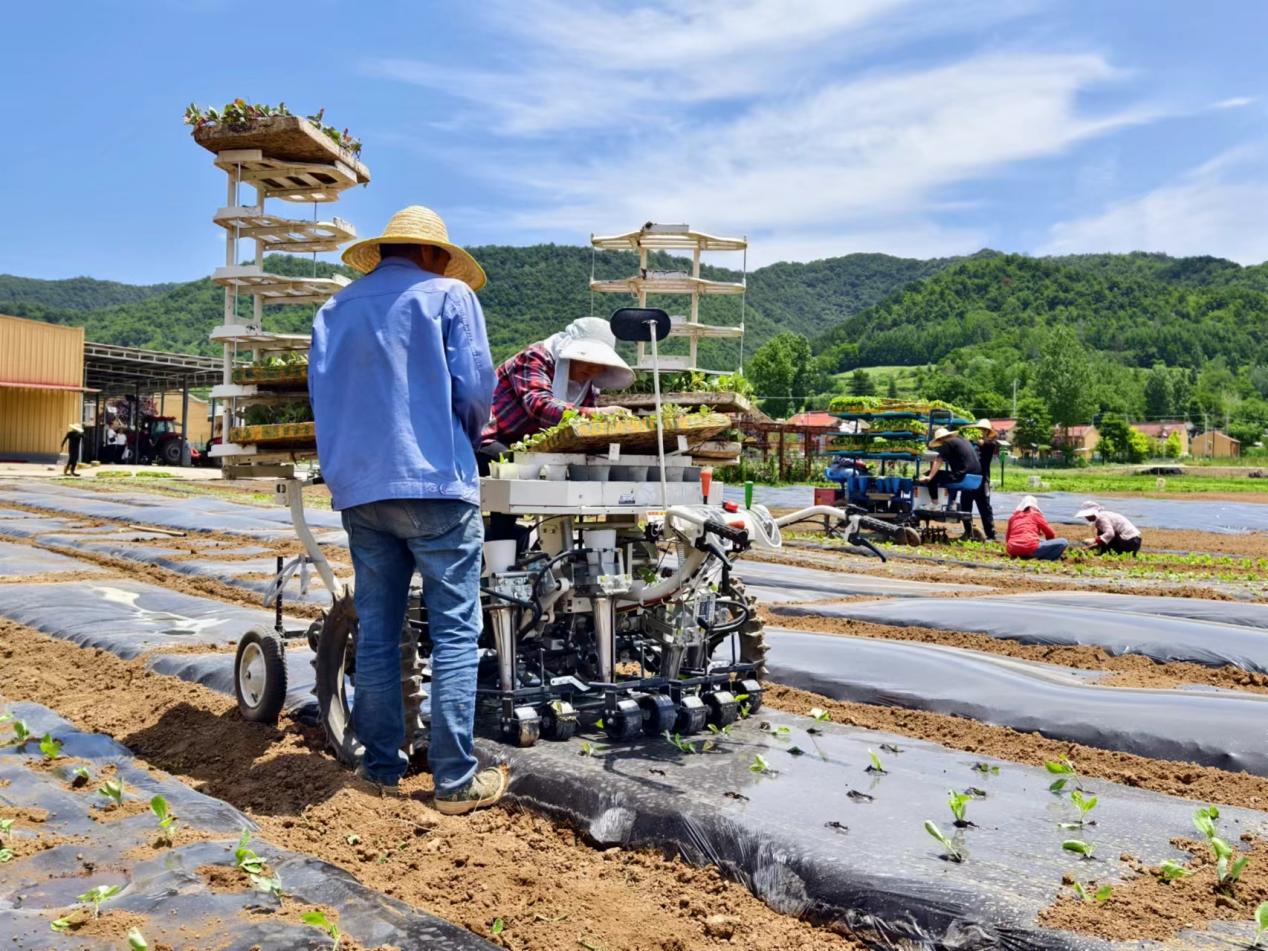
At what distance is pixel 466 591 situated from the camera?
342cm

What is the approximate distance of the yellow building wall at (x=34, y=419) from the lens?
119 feet

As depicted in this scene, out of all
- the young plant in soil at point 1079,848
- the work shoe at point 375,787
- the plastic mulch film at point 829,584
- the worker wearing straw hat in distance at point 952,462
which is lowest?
the work shoe at point 375,787

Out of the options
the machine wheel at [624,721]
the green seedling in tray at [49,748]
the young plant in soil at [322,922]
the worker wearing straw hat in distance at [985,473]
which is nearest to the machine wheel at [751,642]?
the machine wheel at [624,721]

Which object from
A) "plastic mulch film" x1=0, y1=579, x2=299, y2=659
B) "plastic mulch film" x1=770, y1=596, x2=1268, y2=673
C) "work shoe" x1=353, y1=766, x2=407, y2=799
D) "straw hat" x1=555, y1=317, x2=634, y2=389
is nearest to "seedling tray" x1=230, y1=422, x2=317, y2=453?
"straw hat" x1=555, y1=317, x2=634, y2=389

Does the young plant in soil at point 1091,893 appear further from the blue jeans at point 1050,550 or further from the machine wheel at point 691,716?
the blue jeans at point 1050,550

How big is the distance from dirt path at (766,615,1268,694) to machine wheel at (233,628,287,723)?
2.76 meters

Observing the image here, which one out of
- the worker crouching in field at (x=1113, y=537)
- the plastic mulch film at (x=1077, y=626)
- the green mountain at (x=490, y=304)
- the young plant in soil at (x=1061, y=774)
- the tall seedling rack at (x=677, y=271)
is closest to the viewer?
the young plant in soil at (x=1061, y=774)

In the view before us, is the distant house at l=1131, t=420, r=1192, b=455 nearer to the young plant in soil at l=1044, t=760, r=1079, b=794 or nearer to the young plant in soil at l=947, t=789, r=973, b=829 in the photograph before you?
the young plant in soil at l=1044, t=760, r=1079, b=794

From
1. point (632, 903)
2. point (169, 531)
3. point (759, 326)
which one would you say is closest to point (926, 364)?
point (759, 326)

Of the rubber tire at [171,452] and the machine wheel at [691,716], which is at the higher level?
the rubber tire at [171,452]

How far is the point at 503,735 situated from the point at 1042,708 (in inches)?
94.0

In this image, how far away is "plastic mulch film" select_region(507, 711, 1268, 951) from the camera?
2482mm

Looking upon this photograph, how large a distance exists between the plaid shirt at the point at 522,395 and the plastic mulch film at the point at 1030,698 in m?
1.96

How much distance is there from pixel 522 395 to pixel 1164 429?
102328 mm
